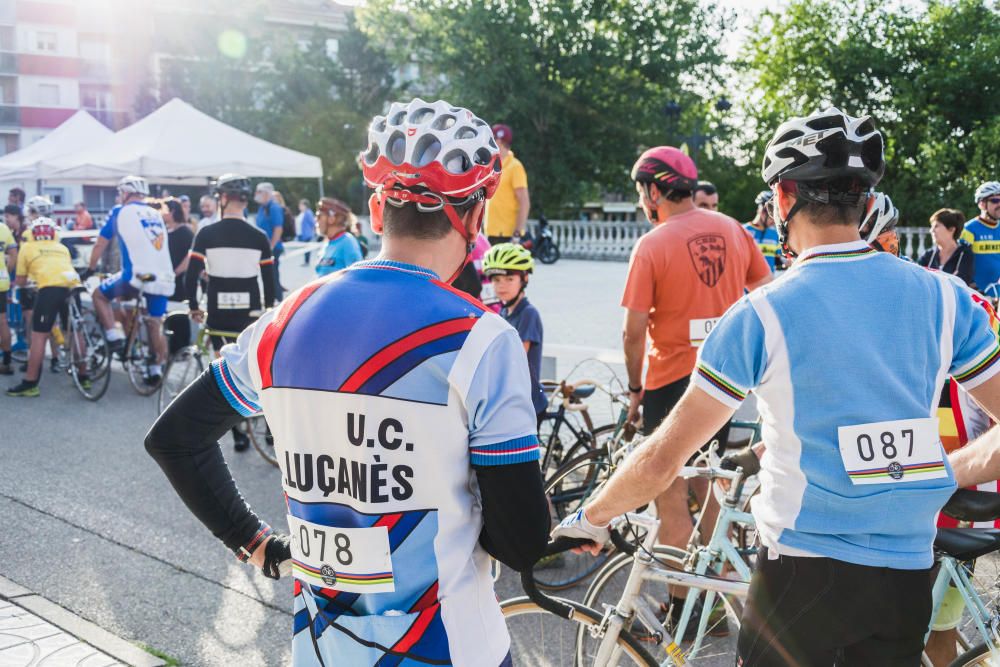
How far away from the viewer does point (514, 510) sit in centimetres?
172

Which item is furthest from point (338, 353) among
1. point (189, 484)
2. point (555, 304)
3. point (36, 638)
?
point (555, 304)

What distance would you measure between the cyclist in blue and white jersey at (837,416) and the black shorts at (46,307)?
9438 millimetres

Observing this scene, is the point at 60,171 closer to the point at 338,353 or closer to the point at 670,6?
the point at 338,353

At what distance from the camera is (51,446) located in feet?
26.7

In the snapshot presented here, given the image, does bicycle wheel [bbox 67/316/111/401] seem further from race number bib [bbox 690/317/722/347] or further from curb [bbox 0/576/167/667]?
race number bib [bbox 690/317/722/347]

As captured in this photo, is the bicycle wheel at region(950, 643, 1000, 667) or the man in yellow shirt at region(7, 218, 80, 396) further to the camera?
the man in yellow shirt at region(7, 218, 80, 396)

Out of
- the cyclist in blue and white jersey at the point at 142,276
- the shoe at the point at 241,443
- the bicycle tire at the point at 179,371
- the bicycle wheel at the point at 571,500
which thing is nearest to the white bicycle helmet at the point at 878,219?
the bicycle wheel at the point at 571,500

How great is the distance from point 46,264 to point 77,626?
22.4ft

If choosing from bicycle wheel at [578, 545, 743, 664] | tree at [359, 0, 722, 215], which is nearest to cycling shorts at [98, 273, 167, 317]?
bicycle wheel at [578, 545, 743, 664]

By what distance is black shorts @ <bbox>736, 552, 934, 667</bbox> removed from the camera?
2.12 meters

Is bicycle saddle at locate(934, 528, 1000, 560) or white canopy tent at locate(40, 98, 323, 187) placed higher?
bicycle saddle at locate(934, 528, 1000, 560)

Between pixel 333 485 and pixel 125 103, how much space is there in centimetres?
6728

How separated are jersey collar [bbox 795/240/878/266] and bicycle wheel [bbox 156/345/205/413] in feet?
22.9

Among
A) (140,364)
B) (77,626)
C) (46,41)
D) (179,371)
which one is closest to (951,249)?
(179,371)
